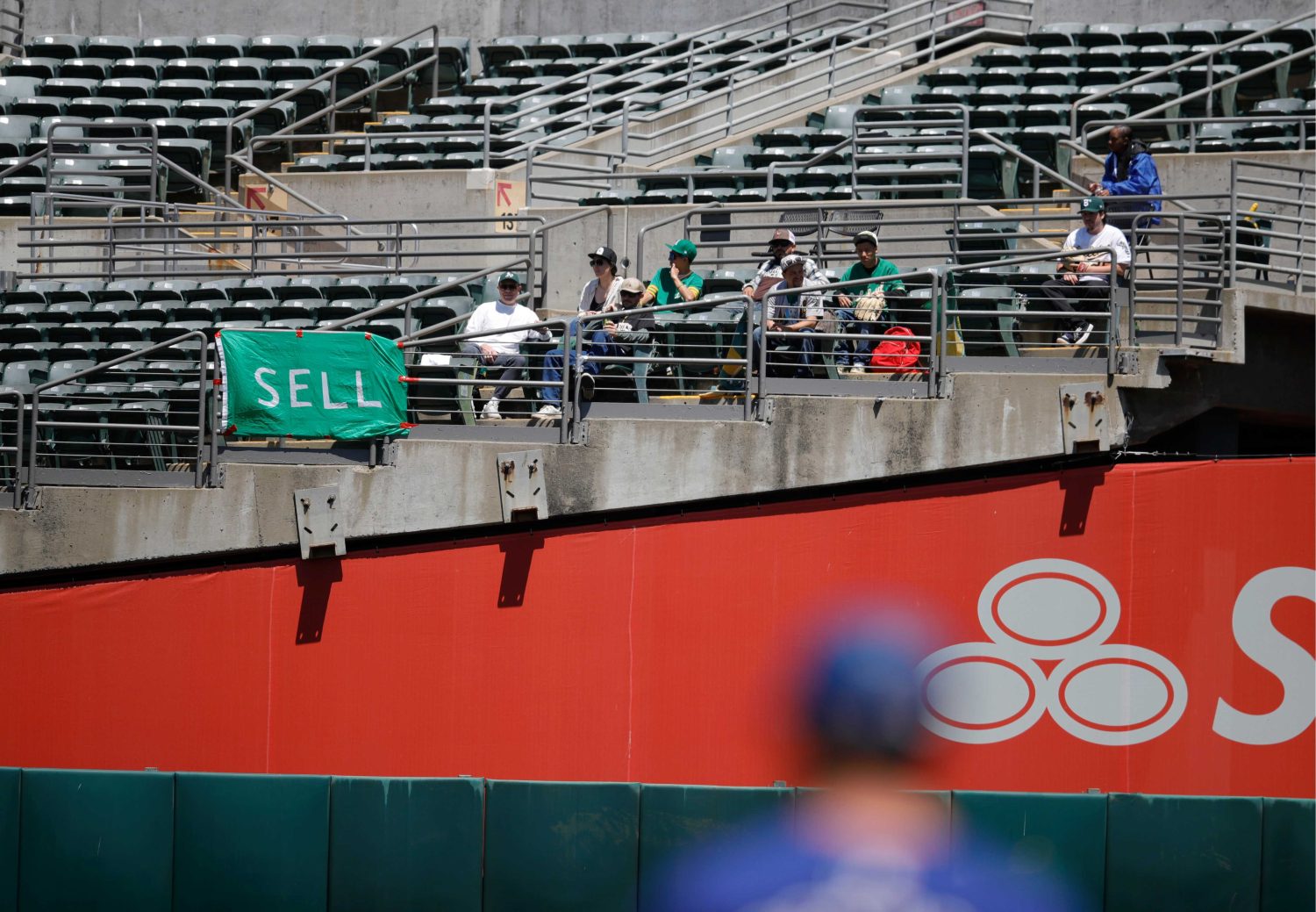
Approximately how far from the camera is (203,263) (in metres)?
17.6

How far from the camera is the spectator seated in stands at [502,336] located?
12.3m

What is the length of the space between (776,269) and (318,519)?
140 inches

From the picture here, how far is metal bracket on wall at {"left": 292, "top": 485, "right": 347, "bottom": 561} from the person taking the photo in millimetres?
12039

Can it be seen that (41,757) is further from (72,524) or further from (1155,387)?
(1155,387)

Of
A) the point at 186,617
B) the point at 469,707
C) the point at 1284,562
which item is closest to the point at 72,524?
the point at 186,617

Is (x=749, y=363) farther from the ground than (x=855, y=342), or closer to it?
closer to it

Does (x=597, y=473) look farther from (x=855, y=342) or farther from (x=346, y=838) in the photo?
(x=346, y=838)

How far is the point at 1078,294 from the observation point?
40.0 feet

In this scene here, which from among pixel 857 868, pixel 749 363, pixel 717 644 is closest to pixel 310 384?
pixel 749 363

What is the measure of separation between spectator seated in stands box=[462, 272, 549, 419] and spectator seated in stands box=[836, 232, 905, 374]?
2.04m

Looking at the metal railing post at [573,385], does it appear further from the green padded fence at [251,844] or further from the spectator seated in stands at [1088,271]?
the spectator seated in stands at [1088,271]

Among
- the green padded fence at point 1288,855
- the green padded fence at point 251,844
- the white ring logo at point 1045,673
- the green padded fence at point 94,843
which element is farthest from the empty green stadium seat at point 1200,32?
the green padded fence at point 94,843

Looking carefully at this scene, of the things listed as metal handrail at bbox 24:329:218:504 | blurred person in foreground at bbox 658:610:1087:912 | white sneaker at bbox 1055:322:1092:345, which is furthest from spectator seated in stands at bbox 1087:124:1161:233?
metal handrail at bbox 24:329:218:504

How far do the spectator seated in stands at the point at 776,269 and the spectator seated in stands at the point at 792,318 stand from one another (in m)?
0.04
